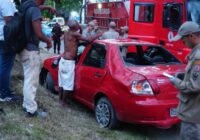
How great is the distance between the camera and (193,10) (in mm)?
8922

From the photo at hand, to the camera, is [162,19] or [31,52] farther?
[162,19]

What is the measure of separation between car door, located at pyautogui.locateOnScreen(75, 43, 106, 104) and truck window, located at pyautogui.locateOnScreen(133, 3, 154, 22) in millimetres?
4264

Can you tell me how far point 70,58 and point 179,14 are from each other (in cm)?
367

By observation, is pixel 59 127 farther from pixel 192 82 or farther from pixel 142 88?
pixel 192 82

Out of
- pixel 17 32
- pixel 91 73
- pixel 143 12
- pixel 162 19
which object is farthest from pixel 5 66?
pixel 143 12

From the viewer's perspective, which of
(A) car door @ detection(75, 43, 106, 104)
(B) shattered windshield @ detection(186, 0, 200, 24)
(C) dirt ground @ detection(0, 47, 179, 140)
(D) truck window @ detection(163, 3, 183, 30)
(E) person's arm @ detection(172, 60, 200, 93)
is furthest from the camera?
(D) truck window @ detection(163, 3, 183, 30)

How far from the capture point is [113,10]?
15.9 metres

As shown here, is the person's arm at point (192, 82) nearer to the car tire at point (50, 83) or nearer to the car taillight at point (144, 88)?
the car taillight at point (144, 88)

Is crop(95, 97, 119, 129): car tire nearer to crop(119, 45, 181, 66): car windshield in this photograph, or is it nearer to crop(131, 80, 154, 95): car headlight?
crop(131, 80, 154, 95): car headlight

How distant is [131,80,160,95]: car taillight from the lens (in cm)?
537

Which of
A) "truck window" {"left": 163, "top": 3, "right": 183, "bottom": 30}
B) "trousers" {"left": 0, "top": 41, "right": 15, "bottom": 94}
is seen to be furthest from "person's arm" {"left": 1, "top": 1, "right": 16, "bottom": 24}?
"truck window" {"left": 163, "top": 3, "right": 183, "bottom": 30}

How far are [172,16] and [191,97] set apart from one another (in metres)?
6.39

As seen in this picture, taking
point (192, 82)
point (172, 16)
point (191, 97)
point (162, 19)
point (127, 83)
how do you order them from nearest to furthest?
point (192, 82)
point (191, 97)
point (127, 83)
point (172, 16)
point (162, 19)

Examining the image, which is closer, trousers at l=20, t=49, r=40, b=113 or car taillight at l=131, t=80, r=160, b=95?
trousers at l=20, t=49, r=40, b=113
